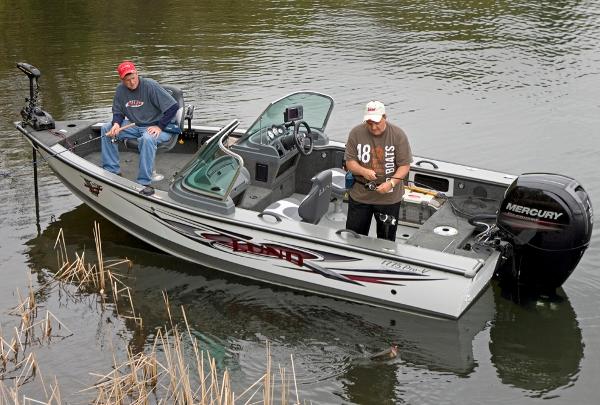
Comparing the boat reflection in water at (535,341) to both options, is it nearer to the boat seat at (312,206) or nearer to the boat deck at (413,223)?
the boat deck at (413,223)

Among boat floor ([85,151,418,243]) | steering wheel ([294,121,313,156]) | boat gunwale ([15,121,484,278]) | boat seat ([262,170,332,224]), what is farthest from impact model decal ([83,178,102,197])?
steering wheel ([294,121,313,156])

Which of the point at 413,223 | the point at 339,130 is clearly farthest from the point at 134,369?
the point at 339,130

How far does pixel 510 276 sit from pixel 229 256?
2541 mm

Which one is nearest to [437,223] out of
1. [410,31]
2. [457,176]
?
[457,176]

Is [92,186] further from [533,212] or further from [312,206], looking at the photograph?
[533,212]

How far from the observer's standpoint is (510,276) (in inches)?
302

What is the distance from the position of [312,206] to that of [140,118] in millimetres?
2370

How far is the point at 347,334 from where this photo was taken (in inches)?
294

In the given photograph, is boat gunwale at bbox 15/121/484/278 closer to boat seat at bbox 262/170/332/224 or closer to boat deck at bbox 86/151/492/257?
boat seat at bbox 262/170/332/224

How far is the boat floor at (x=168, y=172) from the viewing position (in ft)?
28.3

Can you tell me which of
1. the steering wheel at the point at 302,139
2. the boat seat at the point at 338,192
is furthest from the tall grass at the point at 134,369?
the steering wheel at the point at 302,139

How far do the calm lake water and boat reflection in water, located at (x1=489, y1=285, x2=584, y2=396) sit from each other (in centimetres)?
2

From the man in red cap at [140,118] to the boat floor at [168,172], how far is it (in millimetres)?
237

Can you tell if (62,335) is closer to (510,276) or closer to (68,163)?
(68,163)
